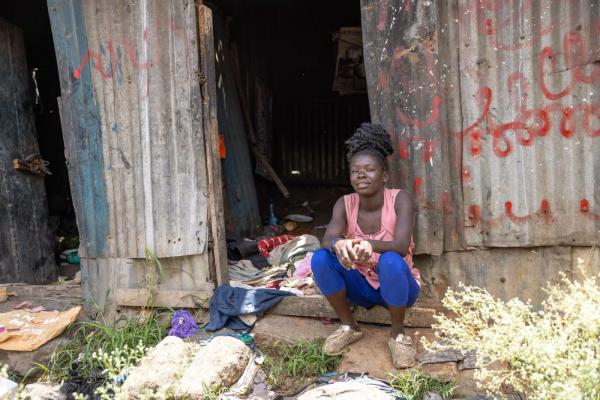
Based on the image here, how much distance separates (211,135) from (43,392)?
6.72ft

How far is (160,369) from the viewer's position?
316cm

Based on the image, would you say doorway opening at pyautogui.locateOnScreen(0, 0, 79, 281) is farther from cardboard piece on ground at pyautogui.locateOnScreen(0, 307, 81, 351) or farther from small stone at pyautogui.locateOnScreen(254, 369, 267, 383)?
small stone at pyautogui.locateOnScreen(254, 369, 267, 383)

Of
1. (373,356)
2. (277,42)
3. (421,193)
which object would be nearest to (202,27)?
(421,193)

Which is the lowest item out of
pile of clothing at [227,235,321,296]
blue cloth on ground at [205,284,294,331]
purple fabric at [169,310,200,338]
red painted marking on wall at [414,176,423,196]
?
purple fabric at [169,310,200,338]

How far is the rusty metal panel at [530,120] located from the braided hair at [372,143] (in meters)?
0.57

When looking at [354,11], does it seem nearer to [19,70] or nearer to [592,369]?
[19,70]

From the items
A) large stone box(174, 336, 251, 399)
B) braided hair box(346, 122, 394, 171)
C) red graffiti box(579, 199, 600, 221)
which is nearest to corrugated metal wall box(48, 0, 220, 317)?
→ large stone box(174, 336, 251, 399)

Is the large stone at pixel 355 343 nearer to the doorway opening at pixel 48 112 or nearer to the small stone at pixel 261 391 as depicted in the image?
the small stone at pixel 261 391

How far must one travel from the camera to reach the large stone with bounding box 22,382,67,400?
325 cm

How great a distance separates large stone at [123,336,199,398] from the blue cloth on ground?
344 millimetres

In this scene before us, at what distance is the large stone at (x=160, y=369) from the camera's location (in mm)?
3080

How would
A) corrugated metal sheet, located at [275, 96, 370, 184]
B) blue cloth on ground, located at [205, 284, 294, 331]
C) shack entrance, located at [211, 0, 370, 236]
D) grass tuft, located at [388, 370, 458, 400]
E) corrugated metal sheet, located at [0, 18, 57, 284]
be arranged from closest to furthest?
grass tuft, located at [388, 370, 458, 400] → blue cloth on ground, located at [205, 284, 294, 331] → corrugated metal sheet, located at [0, 18, 57, 284] → shack entrance, located at [211, 0, 370, 236] → corrugated metal sheet, located at [275, 96, 370, 184]

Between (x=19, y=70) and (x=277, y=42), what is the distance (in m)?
4.44

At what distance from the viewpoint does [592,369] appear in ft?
6.35
